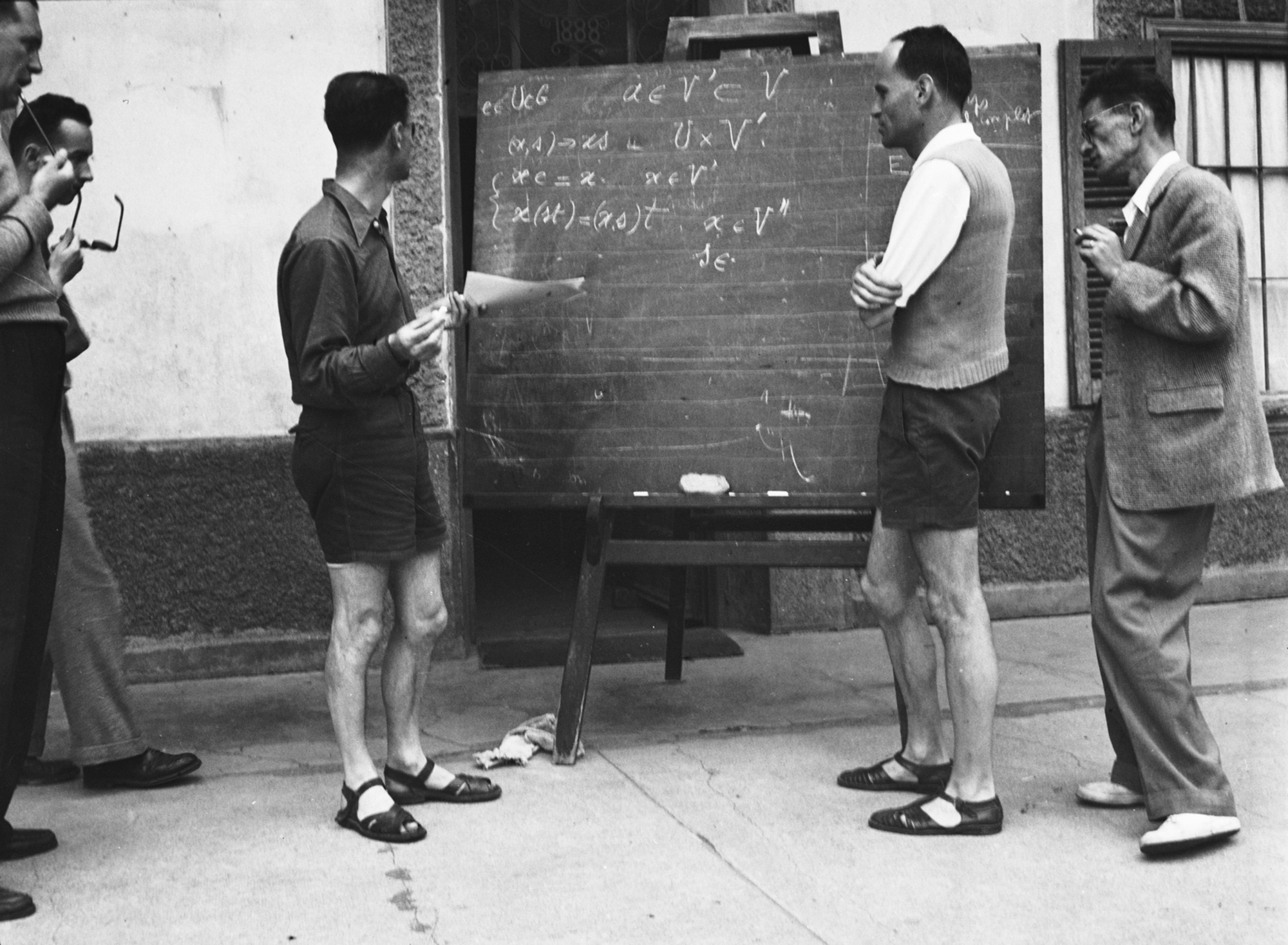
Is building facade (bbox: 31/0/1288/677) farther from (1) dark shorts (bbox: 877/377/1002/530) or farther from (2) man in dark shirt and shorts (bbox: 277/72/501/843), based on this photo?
(1) dark shorts (bbox: 877/377/1002/530)

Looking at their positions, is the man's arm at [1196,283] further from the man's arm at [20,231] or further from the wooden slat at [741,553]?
the man's arm at [20,231]

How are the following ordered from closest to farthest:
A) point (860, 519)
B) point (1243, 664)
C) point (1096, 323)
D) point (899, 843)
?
point (899, 843), point (860, 519), point (1243, 664), point (1096, 323)

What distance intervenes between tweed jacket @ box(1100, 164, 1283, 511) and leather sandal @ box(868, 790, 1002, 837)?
0.87m

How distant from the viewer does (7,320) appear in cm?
364

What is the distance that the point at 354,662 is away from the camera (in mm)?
4117

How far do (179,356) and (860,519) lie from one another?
2.93 m

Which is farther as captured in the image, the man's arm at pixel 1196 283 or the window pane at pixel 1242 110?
the window pane at pixel 1242 110

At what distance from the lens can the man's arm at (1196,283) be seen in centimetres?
373

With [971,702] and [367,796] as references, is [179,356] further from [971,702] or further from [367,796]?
[971,702]

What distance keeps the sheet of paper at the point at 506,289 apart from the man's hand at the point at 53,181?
100 cm

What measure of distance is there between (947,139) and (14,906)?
9.78 ft

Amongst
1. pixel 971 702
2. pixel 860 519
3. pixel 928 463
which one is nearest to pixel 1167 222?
pixel 928 463

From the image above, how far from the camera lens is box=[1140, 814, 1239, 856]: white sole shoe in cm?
373

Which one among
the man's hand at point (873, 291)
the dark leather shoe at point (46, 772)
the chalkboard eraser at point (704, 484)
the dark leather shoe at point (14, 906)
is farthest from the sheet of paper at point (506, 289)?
the dark leather shoe at point (46, 772)
